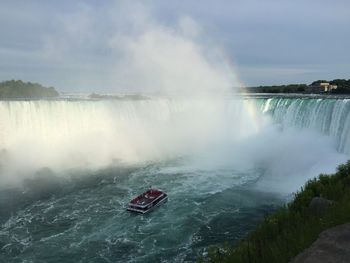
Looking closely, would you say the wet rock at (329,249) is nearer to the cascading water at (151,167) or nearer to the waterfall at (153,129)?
the cascading water at (151,167)

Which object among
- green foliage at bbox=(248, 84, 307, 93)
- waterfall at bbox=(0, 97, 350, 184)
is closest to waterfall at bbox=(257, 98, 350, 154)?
waterfall at bbox=(0, 97, 350, 184)

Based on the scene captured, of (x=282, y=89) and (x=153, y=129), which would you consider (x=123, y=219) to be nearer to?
(x=153, y=129)

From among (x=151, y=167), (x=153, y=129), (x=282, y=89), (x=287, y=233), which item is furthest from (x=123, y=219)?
(x=282, y=89)

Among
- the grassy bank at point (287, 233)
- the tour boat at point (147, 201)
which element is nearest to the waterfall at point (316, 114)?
the tour boat at point (147, 201)

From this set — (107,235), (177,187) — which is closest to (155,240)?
(107,235)

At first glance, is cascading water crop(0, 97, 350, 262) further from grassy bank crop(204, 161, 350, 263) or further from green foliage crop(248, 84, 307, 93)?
green foliage crop(248, 84, 307, 93)

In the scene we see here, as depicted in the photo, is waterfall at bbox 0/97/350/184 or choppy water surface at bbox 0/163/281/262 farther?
waterfall at bbox 0/97/350/184
